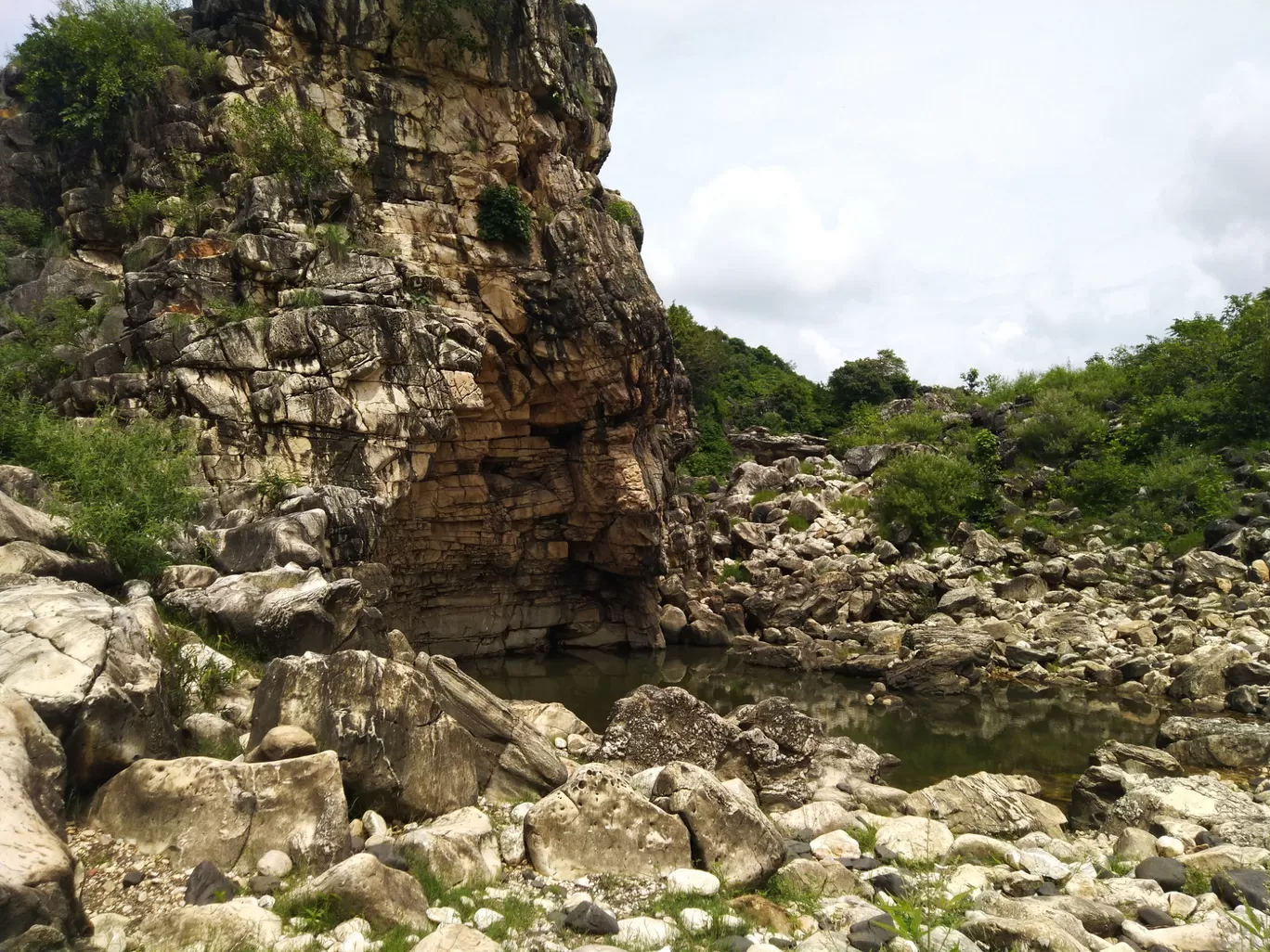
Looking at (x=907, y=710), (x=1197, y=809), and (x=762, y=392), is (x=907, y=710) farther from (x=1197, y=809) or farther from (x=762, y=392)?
(x=762, y=392)

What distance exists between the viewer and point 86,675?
19.8 feet

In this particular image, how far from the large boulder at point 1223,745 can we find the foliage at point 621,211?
21.4 meters

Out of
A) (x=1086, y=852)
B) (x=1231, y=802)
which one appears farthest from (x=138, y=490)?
(x=1231, y=802)

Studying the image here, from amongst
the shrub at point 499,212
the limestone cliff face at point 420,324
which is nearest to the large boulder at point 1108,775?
the limestone cliff face at point 420,324

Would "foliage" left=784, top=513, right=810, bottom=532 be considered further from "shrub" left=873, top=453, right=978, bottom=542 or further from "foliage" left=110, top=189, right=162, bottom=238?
"foliage" left=110, top=189, right=162, bottom=238

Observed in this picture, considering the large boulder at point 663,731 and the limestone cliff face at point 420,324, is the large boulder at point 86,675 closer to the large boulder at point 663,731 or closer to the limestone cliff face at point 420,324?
the large boulder at point 663,731

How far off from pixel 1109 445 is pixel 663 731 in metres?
32.5

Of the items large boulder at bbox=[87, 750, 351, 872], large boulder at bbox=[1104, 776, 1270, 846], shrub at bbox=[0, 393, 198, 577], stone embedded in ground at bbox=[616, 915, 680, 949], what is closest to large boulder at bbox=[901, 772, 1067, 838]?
large boulder at bbox=[1104, 776, 1270, 846]

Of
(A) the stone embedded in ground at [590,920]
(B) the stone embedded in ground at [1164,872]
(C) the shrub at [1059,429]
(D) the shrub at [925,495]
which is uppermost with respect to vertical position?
(C) the shrub at [1059,429]

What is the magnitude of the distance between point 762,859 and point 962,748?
1093 centimetres

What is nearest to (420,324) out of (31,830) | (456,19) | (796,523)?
(456,19)

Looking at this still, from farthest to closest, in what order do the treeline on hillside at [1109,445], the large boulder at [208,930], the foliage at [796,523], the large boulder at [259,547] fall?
the foliage at [796,523] → the treeline on hillside at [1109,445] → the large boulder at [259,547] → the large boulder at [208,930]

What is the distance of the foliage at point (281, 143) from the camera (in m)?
20.0

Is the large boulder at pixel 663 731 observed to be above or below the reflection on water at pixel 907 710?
above
